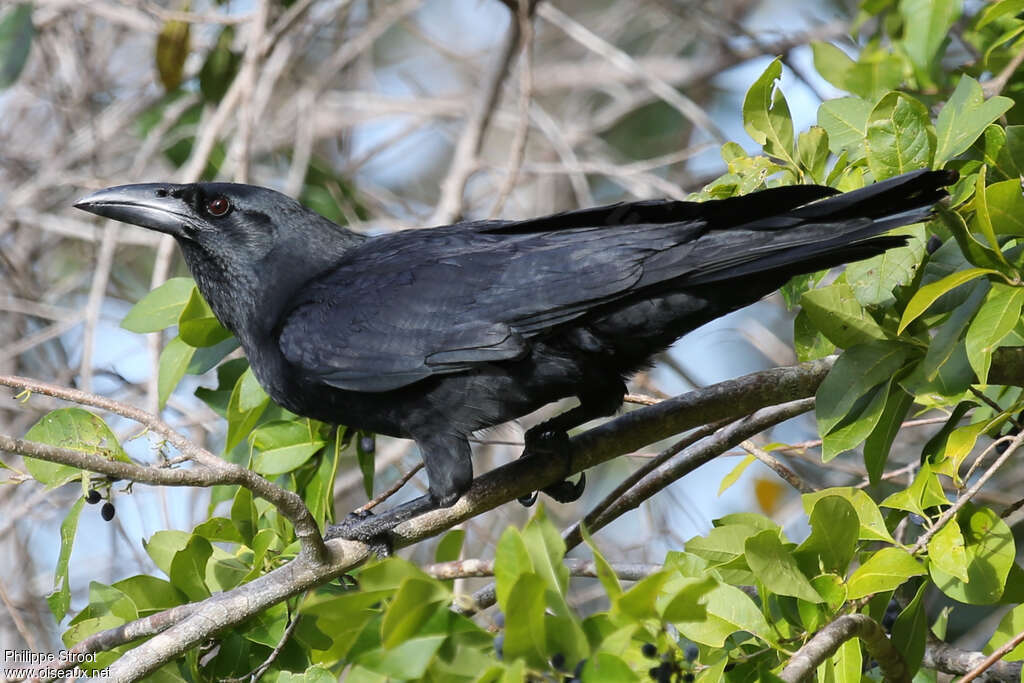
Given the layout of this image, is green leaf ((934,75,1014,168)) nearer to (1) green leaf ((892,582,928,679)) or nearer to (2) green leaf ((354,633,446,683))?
(1) green leaf ((892,582,928,679))

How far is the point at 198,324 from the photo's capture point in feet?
12.2

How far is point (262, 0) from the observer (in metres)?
5.24

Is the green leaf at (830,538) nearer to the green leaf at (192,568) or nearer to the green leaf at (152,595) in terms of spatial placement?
the green leaf at (192,568)

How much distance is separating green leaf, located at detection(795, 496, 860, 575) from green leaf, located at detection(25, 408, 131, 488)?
182 cm

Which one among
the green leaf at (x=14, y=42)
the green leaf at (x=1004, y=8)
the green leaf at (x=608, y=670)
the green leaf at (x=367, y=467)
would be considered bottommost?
the green leaf at (x=367, y=467)

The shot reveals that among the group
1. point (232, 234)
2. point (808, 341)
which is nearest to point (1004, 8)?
point (808, 341)

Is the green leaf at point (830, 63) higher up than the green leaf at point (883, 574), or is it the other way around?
the green leaf at point (830, 63)

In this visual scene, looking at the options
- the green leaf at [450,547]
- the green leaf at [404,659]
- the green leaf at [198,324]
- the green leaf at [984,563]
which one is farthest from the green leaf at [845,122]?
the green leaf at [198,324]

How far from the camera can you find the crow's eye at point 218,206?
4023 mm

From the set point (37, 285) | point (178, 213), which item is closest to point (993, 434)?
point (178, 213)

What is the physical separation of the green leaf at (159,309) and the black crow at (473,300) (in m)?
0.22

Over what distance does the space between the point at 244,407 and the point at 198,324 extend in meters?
0.34

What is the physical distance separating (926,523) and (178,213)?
2.80m

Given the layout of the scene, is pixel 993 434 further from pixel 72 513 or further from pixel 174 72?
pixel 174 72
